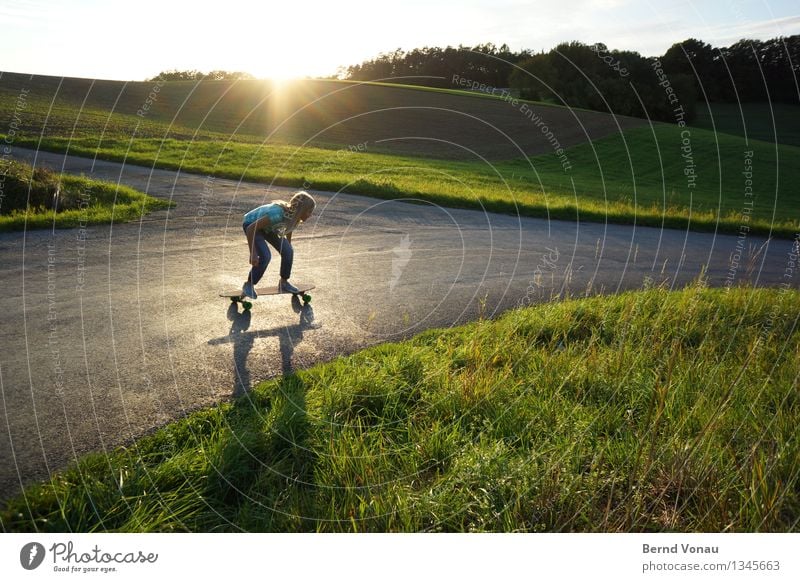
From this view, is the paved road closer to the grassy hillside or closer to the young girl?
the young girl

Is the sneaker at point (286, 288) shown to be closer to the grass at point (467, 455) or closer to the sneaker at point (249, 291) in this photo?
the sneaker at point (249, 291)

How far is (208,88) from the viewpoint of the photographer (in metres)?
53.4

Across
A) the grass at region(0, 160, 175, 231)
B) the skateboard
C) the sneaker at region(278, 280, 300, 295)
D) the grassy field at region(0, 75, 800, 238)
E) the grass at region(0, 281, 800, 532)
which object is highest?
the grassy field at region(0, 75, 800, 238)

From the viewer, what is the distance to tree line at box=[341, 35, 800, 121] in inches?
223

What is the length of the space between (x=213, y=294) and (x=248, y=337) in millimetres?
1699

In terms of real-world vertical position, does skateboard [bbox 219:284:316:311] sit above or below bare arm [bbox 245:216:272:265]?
below

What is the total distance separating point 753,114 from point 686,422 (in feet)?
224

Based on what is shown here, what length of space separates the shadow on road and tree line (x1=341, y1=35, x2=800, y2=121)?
3.12m

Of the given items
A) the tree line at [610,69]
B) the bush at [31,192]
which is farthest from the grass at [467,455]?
the bush at [31,192]

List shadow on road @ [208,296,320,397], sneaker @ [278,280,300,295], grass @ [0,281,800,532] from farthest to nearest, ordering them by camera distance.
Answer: sneaker @ [278,280,300,295] → shadow on road @ [208,296,320,397] → grass @ [0,281,800,532]

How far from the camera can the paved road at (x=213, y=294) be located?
476 centimetres

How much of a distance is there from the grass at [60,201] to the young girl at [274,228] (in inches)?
213
